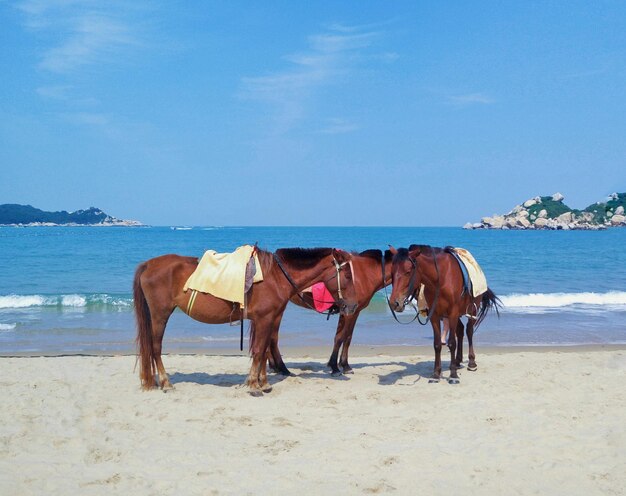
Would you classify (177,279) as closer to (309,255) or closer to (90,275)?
(309,255)

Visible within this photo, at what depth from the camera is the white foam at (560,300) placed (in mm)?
17188

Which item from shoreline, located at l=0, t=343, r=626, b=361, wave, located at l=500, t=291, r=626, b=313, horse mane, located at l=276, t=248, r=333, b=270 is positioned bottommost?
shoreline, located at l=0, t=343, r=626, b=361

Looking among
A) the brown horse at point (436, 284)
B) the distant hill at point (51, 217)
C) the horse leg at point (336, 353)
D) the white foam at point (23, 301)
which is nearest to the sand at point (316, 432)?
the horse leg at point (336, 353)

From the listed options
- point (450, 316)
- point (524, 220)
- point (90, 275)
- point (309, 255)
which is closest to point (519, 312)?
point (450, 316)

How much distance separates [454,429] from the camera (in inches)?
213

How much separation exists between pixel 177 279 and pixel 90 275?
20.2m

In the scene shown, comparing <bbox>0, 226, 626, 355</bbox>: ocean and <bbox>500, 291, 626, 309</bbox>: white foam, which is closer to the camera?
<bbox>0, 226, 626, 355</bbox>: ocean

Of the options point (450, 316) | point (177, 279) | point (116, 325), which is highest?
point (177, 279)

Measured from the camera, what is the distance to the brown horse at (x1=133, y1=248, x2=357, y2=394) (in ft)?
22.2

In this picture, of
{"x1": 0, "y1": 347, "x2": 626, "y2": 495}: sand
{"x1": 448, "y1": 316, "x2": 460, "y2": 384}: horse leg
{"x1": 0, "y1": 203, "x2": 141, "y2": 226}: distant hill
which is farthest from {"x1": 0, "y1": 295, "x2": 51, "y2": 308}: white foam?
{"x1": 0, "y1": 203, "x2": 141, "y2": 226}: distant hill

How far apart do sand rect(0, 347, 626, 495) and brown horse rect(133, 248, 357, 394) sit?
0.48m

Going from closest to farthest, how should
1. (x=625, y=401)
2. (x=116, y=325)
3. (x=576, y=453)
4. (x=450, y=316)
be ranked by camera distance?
(x=576, y=453) → (x=625, y=401) → (x=450, y=316) → (x=116, y=325)

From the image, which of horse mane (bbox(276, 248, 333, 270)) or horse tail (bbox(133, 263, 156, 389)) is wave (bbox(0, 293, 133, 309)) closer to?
horse tail (bbox(133, 263, 156, 389))

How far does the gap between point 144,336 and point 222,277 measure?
4.12ft
